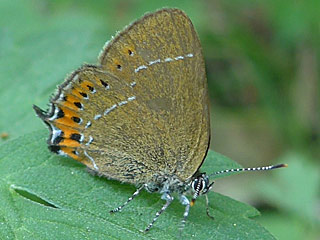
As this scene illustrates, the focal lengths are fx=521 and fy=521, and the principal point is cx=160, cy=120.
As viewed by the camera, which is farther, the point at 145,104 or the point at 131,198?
the point at 145,104

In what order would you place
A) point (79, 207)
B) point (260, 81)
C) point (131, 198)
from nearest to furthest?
point (79, 207) < point (131, 198) < point (260, 81)

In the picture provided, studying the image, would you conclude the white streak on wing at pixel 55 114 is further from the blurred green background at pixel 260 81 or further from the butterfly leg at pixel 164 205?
the blurred green background at pixel 260 81

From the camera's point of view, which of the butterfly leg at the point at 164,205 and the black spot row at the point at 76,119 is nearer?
the butterfly leg at the point at 164,205

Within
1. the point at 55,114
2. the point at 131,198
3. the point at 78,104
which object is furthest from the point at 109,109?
the point at 131,198

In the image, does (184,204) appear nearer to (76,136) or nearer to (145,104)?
(145,104)

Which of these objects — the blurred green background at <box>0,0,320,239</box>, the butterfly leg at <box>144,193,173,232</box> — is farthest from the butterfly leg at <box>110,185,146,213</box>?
the blurred green background at <box>0,0,320,239</box>

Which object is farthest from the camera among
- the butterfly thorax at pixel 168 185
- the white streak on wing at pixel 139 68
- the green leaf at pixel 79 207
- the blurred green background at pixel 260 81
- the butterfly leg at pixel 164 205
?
the blurred green background at pixel 260 81

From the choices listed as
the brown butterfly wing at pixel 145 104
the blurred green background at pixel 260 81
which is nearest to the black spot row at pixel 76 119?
the brown butterfly wing at pixel 145 104
